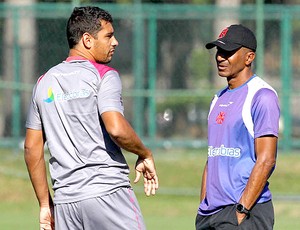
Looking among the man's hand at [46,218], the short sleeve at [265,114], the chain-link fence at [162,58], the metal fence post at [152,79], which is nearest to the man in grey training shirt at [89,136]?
the man's hand at [46,218]

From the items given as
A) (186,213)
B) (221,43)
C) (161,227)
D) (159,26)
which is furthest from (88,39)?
(159,26)

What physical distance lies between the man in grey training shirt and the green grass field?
18.0 ft

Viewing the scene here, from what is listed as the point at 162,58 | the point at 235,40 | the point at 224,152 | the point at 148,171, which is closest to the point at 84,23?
the point at 148,171

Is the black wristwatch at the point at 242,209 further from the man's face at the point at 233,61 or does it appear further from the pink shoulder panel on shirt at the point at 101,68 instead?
the pink shoulder panel on shirt at the point at 101,68

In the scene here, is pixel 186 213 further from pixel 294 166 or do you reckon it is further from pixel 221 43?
pixel 221 43

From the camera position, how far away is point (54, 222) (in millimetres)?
6230

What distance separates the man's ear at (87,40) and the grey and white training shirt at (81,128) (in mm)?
92

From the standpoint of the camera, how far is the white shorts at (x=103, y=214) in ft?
19.4

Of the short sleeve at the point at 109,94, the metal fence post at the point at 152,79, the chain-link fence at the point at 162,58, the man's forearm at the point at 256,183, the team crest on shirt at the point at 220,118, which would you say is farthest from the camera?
the metal fence post at the point at 152,79

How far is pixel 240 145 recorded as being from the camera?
6281mm

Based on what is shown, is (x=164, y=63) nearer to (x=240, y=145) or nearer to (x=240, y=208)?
(x=240, y=145)

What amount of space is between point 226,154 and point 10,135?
31.7 ft

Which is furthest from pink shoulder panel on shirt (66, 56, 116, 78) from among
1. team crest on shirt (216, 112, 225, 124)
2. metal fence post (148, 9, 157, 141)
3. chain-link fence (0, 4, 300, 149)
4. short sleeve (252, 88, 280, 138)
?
metal fence post (148, 9, 157, 141)

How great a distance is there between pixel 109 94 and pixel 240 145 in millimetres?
992
